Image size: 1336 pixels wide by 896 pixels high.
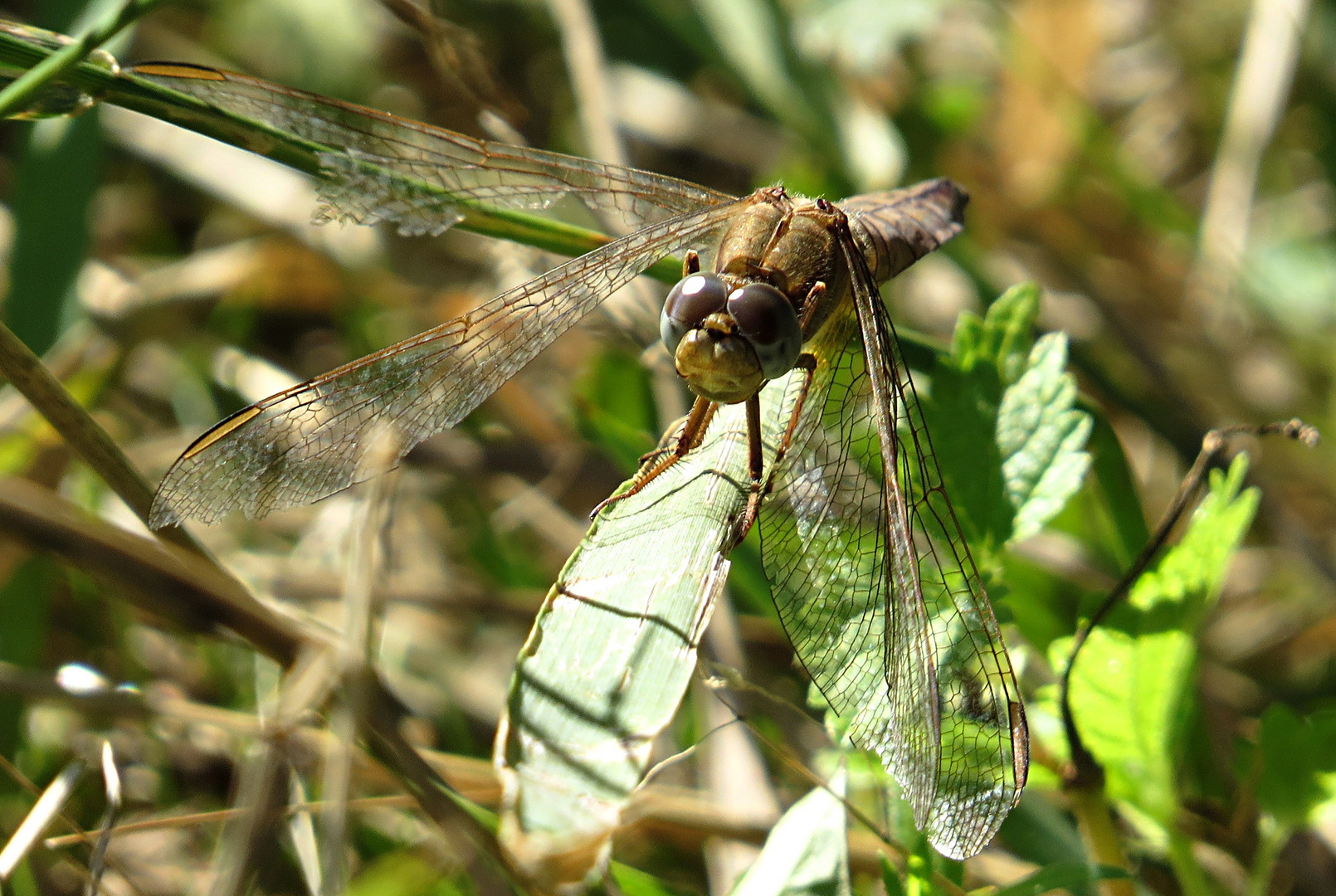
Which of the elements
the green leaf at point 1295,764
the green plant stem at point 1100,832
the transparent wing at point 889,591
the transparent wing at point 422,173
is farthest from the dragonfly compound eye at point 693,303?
the green leaf at point 1295,764

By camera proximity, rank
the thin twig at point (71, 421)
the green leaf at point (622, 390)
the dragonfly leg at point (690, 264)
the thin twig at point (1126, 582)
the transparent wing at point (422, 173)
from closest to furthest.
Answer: the thin twig at point (71, 421) → the thin twig at point (1126, 582) → the transparent wing at point (422, 173) → the dragonfly leg at point (690, 264) → the green leaf at point (622, 390)

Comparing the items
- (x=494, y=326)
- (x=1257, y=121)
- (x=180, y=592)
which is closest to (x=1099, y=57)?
(x=1257, y=121)

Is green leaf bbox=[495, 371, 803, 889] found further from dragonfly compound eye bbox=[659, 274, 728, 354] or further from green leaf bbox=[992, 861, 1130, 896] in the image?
green leaf bbox=[992, 861, 1130, 896]

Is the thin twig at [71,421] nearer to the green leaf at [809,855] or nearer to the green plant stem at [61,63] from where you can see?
the green plant stem at [61,63]

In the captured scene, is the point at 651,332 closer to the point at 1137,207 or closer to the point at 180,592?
the point at 180,592

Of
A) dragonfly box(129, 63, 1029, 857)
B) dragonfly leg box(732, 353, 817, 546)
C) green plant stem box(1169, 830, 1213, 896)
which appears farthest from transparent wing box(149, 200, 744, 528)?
green plant stem box(1169, 830, 1213, 896)
